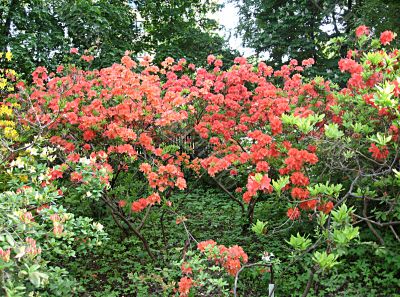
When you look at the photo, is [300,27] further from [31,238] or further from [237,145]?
[31,238]

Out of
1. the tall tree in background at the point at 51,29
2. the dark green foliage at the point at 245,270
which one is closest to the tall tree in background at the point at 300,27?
the tall tree in background at the point at 51,29

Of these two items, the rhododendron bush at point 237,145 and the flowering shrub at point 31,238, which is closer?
the flowering shrub at point 31,238

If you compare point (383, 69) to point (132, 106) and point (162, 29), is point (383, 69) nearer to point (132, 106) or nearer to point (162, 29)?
point (132, 106)

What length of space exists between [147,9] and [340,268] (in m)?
11.2

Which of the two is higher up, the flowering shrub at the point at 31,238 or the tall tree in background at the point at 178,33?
the tall tree in background at the point at 178,33

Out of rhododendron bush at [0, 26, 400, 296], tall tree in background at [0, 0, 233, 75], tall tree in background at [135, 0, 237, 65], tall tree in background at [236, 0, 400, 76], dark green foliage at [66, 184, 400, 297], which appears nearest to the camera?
rhododendron bush at [0, 26, 400, 296]

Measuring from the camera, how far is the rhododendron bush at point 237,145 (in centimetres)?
291

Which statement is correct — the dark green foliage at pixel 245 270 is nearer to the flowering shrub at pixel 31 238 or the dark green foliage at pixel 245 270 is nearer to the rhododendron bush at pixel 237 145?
the rhododendron bush at pixel 237 145

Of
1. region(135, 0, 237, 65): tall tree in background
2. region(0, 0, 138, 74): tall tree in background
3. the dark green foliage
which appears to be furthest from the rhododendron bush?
region(135, 0, 237, 65): tall tree in background

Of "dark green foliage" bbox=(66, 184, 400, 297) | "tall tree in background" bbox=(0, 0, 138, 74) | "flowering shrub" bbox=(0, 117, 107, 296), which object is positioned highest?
"tall tree in background" bbox=(0, 0, 138, 74)

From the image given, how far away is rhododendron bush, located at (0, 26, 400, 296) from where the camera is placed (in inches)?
114

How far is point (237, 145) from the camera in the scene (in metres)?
4.95

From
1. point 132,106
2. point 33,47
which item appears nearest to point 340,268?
point 132,106

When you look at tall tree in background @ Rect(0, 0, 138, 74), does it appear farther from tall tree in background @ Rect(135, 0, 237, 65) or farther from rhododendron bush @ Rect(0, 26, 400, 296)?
rhododendron bush @ Rect(0, 26, 400, 296)
